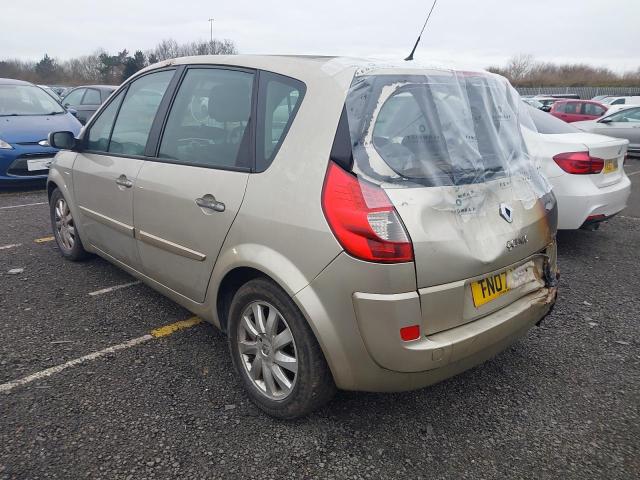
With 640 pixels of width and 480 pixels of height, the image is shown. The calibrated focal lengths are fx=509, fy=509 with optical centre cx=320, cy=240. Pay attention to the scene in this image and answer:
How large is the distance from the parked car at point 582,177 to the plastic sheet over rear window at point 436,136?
2531 millimetres

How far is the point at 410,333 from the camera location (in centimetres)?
198

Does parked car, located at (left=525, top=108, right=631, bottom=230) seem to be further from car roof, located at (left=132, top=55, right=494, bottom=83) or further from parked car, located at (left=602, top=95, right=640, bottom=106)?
parked car, located at (left=602, top=95, right=640, bottom=106)

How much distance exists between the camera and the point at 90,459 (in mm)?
2129

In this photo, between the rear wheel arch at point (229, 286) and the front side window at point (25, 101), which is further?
the front side window at point (25, 101)

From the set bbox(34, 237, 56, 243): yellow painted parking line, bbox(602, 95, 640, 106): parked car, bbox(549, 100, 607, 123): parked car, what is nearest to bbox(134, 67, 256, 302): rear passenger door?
bbox(34, 237, 56, 243): yellow painted parking line

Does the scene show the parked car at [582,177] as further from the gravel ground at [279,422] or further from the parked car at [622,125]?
the parked car at [622,125]

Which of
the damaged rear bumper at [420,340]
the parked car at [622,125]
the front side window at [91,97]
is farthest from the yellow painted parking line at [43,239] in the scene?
the parked car at [622,125]

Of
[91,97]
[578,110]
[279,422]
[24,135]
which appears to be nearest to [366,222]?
[279,422]

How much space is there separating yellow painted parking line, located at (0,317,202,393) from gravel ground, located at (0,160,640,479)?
2.2 inches

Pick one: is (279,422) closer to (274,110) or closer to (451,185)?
(451,185)

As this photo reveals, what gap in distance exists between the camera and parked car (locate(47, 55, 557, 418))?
1988 millimetres

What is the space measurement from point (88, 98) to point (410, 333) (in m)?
13.1

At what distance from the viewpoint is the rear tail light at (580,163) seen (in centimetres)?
477

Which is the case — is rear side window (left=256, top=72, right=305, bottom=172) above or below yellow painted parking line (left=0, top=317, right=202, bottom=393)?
above
